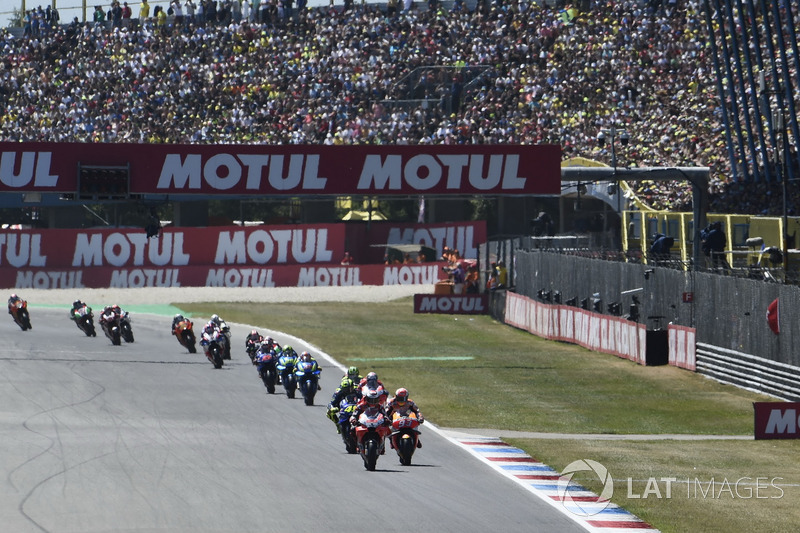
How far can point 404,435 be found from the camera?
16.8 meters

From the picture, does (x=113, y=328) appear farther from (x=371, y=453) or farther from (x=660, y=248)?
(x=371, y=453)

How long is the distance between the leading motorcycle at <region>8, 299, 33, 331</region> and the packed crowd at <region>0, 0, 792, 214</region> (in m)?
21.6

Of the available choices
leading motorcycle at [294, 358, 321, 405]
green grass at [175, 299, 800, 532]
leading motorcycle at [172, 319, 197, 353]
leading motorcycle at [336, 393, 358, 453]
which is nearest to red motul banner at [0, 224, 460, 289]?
green grass at [175, 299, 800, 532]

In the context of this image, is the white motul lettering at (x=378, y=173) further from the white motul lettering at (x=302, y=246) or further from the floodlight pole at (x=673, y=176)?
the white motul lettering at (x=302, y=246)

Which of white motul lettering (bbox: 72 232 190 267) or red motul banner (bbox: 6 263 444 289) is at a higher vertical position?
white motul lettering (bbox: 72 232 190 267)

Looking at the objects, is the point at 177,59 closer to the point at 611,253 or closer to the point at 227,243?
the point at 227,243

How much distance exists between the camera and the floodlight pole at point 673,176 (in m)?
33.3

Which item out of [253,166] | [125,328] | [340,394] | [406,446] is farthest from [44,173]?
[406,446]

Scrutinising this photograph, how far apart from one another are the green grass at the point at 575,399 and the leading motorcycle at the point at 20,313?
5968 mm

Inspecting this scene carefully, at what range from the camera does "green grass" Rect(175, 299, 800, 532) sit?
1507 cm

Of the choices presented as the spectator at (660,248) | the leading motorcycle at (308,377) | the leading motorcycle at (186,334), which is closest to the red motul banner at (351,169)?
the leading motorcycle at (186,334)

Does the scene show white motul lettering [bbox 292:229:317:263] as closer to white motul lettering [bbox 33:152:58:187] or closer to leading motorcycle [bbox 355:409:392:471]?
white motul lettering [bbox 33:152:58:187]

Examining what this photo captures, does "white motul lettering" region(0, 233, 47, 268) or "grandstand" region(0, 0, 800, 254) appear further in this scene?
"white motul lettering" region(0, 233, 47, 268)

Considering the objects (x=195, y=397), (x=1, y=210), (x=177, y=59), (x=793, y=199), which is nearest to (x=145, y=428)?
(x=195, y=397)
